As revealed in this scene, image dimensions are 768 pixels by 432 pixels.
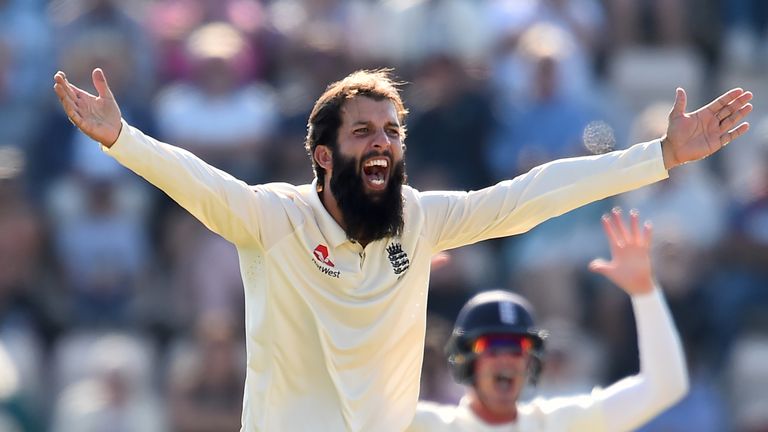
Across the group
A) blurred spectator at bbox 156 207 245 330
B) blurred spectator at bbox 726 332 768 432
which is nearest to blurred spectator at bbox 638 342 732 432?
blurred spectator at bbox 726 332 768 432

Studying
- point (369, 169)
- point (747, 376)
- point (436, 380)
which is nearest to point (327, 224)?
point (369, 169)

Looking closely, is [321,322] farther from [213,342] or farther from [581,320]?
[581,320]

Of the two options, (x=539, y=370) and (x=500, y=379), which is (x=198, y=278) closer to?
(x=539, y=370)

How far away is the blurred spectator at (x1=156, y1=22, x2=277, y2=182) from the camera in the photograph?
11055 mm

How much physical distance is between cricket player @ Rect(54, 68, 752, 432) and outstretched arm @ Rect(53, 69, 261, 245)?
2cm

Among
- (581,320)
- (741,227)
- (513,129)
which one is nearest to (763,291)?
(741,227)

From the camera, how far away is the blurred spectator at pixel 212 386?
9.96 metres

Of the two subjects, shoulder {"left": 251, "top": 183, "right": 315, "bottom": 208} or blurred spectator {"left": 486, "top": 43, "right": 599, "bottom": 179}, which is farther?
blurred spectator {"left": 486, "top": 43, "right": 599, "bottom": 179}

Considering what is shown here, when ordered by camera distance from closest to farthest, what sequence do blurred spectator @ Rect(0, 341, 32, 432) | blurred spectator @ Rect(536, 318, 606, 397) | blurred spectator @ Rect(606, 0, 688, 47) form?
blurred spectator @ Rect(536, 318, 606, 397)
blurred spectator @ Rect(0, 341, 32, 432)
blurred spectator @ Rect(606, 0, 688, 47)

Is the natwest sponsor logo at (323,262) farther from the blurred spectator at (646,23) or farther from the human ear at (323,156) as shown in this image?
the blurred spectator at (646,23)

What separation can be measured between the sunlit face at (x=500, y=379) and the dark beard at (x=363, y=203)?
1.14 m

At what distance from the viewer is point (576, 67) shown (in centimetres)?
1172

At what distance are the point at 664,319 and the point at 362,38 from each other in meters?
5.38

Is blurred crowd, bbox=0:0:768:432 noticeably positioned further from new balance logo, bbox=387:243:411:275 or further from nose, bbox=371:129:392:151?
nose, bbox=371:129:392:151
